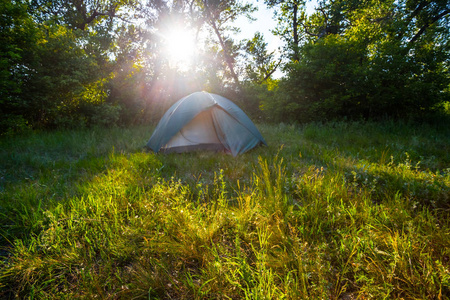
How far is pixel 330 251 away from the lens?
5.23ft

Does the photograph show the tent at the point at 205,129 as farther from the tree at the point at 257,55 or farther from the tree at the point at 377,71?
the tree at the point at 257,55

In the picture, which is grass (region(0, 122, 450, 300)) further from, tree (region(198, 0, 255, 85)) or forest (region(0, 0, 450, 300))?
tree (region(198, 0, 255, 85))

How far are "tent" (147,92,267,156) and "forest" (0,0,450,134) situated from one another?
17.1 feet

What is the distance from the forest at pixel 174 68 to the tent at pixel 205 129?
5220 millimetres

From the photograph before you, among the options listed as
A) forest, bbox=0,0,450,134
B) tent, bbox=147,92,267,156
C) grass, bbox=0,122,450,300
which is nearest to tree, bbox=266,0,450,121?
forest, bbox=0,0,450,134

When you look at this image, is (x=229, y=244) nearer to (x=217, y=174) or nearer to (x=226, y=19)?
(x=217, y=174)

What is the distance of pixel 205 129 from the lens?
5.25 m

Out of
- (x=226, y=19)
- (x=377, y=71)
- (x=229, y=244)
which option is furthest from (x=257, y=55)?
(x=229, y=244)

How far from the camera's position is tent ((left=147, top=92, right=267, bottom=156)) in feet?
16.1

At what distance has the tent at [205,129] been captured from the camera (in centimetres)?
491

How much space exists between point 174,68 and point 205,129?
8.77 m

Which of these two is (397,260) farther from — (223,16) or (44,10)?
(223,16)

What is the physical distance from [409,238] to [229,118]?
410cm

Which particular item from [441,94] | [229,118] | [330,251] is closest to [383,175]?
[330,251]
